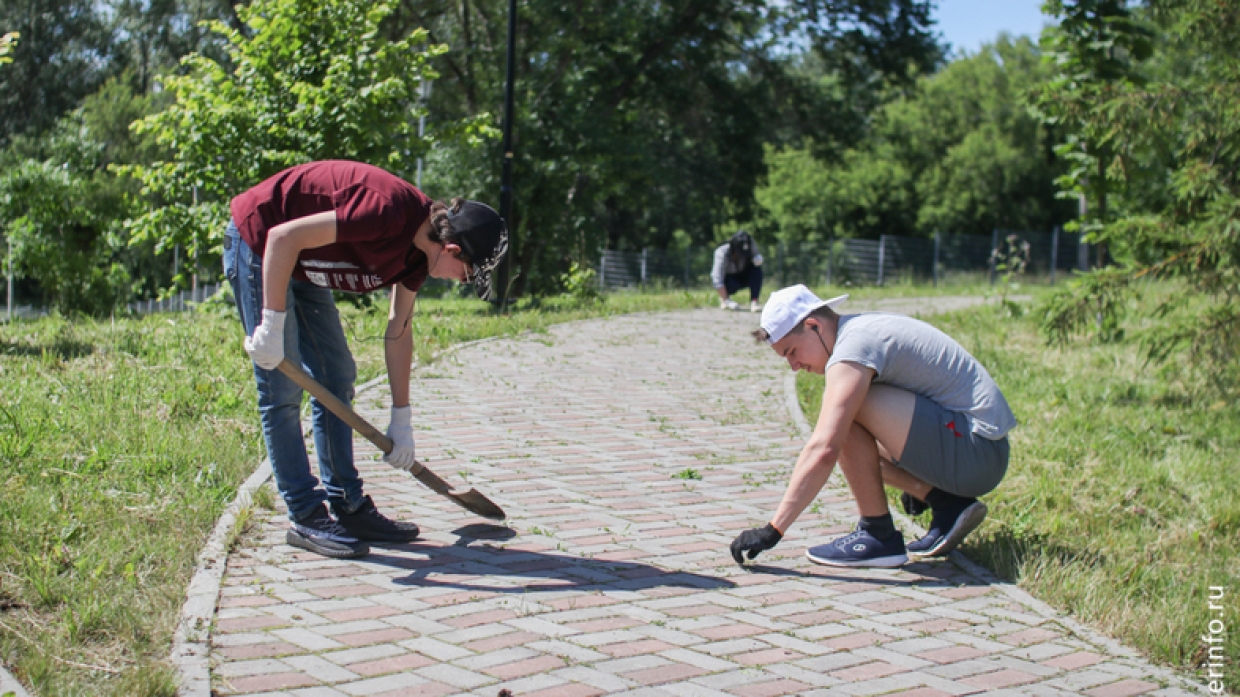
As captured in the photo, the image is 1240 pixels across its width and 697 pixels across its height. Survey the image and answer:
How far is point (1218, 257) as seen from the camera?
9.05 meters

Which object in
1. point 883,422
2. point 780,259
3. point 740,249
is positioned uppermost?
point 740,249

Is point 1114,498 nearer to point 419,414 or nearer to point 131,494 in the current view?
point 419,414

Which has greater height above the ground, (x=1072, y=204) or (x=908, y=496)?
(x=1072, y=204)

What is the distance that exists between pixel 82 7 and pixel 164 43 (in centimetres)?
552

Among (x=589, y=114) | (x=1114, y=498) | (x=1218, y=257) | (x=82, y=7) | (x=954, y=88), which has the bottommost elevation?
(x=1114, y=498)

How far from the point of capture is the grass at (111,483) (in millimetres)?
3586

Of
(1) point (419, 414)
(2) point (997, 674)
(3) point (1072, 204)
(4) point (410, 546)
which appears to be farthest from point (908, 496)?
(3) point (1072, 204)

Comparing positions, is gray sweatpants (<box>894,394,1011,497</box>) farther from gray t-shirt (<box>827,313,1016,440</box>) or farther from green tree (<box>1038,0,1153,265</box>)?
green tree (<box>1038,0,1153,265</box>)

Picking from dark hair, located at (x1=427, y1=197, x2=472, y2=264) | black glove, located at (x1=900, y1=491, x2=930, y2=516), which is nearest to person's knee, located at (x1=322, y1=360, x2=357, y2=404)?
dark hair, located at (x1=427, y1=197, x2=472, y2=264)

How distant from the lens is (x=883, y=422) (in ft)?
15.4

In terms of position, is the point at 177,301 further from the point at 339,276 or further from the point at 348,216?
the point at 348,216

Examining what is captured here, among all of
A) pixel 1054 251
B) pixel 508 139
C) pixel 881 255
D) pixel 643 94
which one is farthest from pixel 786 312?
pixel 1054 251

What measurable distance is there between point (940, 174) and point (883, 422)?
1508 inches

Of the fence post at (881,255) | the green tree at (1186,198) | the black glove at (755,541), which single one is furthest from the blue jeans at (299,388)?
the fence post at (881,255)
